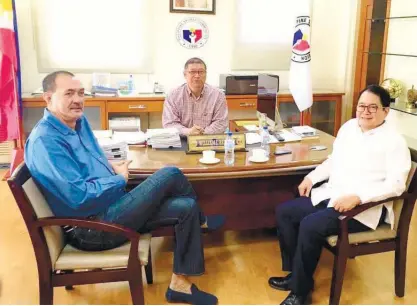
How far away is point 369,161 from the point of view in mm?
2025

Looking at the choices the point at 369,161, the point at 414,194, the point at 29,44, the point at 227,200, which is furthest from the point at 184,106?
the point at 29,44

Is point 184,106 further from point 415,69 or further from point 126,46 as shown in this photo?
point 415,69

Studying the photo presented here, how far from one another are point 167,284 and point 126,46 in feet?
9.35

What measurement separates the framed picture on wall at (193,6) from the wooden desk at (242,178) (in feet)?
7.66

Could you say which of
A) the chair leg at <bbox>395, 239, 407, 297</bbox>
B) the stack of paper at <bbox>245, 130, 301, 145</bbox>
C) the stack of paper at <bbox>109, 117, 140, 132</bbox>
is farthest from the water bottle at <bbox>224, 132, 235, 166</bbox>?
the stack of paper at <bbox>109, 117, 140, 132</bbox>

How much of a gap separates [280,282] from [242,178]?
61cm

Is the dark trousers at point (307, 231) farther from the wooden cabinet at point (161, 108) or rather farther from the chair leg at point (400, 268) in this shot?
the wooden cabinet at point (161, 108)

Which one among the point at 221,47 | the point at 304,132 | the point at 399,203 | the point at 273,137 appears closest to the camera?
the point at 399,203

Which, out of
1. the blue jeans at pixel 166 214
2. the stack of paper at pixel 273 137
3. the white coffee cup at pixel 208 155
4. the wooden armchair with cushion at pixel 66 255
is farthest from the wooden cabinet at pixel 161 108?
the wooden armchair with cushion at pixel 66 255

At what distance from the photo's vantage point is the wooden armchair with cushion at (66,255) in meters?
1.64

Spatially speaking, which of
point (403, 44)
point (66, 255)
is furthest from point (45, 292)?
point (403, 44)

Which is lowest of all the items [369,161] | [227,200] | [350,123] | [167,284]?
[167,284]

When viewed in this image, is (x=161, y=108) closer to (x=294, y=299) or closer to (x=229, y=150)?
(x=229, y=150)

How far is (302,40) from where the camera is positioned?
13.1ft
